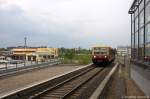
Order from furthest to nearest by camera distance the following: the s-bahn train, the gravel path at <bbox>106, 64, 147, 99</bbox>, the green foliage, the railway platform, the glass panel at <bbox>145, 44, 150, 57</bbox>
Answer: the green foliage < the s-bahn train < the railway platform < the glass panel at <bbox>145, 44, 150, 57</bbox> < the gravel path at <bbox>106, 64, 147, 99</bbox>

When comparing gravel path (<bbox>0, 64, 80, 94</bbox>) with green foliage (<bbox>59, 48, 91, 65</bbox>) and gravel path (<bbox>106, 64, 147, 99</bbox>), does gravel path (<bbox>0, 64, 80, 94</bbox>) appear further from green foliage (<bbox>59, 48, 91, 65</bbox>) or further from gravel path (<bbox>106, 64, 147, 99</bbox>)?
green foliage (<bbox>59, 48, 91, 65</bbox>)

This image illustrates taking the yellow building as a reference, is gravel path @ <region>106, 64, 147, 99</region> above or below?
below

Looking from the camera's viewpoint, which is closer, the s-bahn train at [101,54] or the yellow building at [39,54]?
the s-bahn train at [101,54]

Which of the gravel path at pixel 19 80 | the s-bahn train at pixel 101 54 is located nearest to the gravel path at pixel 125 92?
the gravel path at pixel 19 80

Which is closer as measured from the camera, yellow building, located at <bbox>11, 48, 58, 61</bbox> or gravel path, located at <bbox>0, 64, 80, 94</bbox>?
gravel path, located at <bbox>0, 64, 80, 94</bbox>

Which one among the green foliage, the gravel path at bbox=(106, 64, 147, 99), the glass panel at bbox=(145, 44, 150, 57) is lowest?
the gravel path at bbox=(106, 64, 147, 99)

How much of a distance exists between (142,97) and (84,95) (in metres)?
3.33

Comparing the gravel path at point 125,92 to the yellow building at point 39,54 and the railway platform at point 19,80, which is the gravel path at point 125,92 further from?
the yellow building at point 39,54

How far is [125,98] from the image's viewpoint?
14508mm

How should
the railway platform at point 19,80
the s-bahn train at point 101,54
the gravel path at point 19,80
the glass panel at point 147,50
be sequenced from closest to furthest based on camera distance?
the glass panel at point 147,50 < the railway platform at point 19,80 < the gravel path at point 19,80 < the s-bahn train at point 101,54

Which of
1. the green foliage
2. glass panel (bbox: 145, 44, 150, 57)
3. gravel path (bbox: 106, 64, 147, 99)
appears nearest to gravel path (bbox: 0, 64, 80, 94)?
gravel path (bbox: 106, 64, 147, 99)

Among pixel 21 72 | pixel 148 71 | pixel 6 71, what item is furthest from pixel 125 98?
pixel 21 72

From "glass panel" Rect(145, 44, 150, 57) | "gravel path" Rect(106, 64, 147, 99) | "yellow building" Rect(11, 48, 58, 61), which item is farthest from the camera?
"yellow building" Rect(11, 48, 58, 61)

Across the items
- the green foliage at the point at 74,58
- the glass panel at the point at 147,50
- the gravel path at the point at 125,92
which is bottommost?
the gravel path at the point at 125,92
